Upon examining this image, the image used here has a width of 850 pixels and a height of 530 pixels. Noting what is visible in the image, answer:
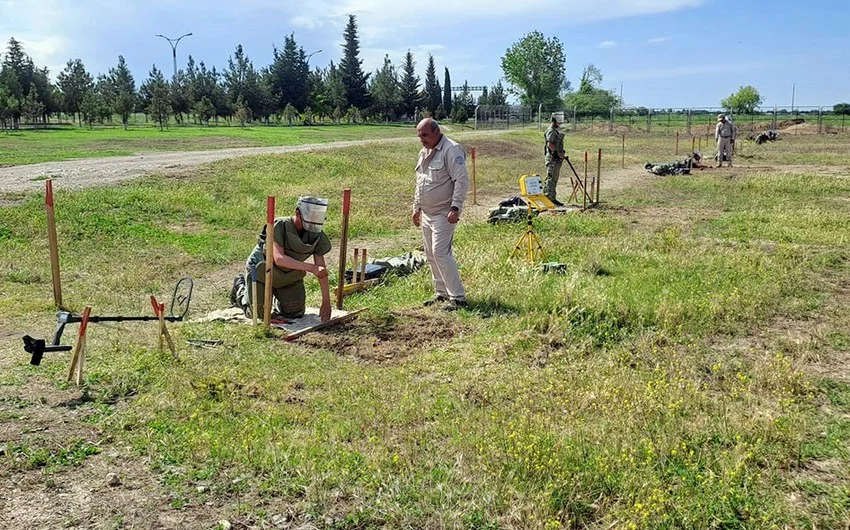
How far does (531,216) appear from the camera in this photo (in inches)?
416

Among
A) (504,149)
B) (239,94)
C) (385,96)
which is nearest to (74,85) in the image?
(239,94)

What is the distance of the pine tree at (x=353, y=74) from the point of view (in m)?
79.9

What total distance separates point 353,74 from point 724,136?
59283 millimetres

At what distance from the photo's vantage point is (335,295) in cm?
864

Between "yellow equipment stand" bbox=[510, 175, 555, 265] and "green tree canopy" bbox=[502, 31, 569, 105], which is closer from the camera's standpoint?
"yellow equipment stand" bbox=[510, 175, 555, 265]

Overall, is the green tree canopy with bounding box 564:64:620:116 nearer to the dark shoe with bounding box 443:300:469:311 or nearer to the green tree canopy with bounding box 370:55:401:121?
the green tree canopy with bounding box 370:55:401:121

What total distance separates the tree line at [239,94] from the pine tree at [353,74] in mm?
107

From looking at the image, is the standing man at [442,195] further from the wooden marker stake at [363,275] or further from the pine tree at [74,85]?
the pine tree at [74,85]

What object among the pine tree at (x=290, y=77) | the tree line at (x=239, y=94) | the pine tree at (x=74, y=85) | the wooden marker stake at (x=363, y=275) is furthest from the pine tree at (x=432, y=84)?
the wooden marker stake at (x=363, y=275)

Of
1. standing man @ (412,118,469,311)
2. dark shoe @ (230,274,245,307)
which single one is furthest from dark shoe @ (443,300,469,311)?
dark shoe @ (230,274,245,307)

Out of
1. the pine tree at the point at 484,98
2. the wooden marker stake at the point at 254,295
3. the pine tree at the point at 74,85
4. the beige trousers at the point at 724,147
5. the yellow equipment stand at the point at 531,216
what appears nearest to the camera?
the wooden marker stake at the point at 254,295

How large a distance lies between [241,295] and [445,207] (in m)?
2.29

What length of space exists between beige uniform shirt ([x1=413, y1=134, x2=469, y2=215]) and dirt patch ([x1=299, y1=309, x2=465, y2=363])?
1.13 m

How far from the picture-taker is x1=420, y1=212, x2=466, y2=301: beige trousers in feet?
25.1
